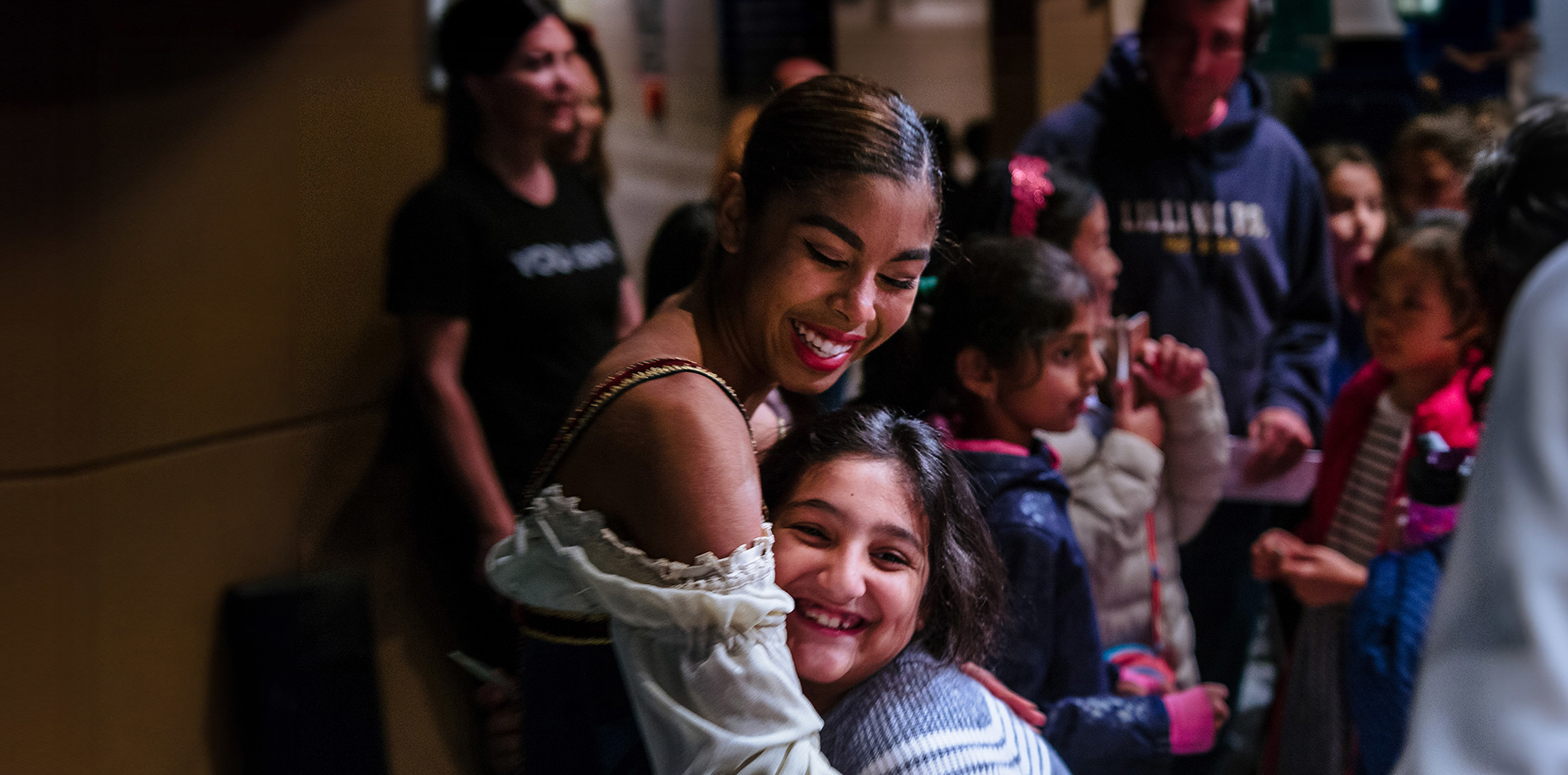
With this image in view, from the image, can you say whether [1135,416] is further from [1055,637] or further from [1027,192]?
[1055,637]

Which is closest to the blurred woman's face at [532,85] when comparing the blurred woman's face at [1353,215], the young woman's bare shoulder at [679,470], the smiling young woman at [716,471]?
the smiling young woman at [716,471]

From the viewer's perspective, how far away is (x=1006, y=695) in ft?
3.32

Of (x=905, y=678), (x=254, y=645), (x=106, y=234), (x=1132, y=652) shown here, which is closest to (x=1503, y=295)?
(x=1132, y=652)

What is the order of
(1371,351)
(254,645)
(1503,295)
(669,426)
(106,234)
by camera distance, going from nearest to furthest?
(669,426) → (1503,295) → (254,645) → (106,234) → (1371,351)

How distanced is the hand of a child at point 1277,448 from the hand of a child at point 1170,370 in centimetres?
16

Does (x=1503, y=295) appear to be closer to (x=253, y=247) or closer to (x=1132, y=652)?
(x=1132, y=652)

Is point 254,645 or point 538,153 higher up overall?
point 538,153

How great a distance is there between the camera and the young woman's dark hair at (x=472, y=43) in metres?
1.34

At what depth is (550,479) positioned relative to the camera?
32.0 inches

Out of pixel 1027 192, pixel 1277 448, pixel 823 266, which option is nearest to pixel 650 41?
pixel 1027 192

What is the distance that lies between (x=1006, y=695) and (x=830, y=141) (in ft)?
1.60

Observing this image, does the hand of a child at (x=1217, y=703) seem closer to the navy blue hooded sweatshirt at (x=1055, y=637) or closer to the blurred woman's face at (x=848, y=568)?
the navy blue hooded sweatshirt at (x=1055, y=637)

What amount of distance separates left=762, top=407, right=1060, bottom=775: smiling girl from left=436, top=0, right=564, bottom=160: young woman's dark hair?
69 centimetres

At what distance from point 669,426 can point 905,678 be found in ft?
1.02
